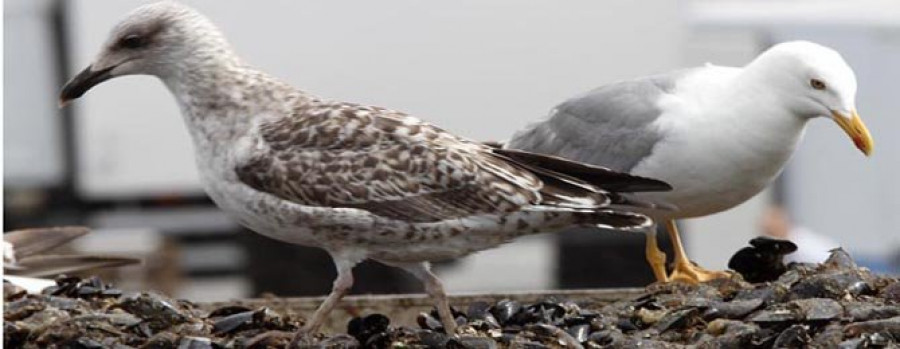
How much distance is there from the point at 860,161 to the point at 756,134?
1298cm

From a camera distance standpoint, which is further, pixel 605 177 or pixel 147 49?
pixel 147 49

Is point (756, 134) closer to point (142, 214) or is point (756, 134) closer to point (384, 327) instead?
point (384, 327)

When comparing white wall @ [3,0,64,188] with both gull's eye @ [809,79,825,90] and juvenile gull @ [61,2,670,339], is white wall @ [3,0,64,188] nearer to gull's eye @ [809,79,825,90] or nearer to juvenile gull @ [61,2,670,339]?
gull's eye @ [809,79,825,90]

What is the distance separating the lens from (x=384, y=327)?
6539 mm

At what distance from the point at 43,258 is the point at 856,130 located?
320 cm

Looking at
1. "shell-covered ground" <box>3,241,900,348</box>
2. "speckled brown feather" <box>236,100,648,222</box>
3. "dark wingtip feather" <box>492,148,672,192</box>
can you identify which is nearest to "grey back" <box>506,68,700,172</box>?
"shell-covered ground" <box>3,241,900,348</box>

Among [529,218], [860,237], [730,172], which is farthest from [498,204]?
[860,237]

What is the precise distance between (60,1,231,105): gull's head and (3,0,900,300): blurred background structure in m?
11.0

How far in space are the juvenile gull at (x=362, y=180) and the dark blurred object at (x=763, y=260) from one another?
3.98 feet

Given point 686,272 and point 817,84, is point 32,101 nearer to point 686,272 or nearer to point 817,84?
point 686,272

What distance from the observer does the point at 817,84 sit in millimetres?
7844

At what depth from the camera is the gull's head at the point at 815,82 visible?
25.3 feet

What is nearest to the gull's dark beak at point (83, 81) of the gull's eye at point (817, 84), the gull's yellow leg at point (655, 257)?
the gull's yellow leg at point (655, 257)

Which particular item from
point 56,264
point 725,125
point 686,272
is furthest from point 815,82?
point 56,264
